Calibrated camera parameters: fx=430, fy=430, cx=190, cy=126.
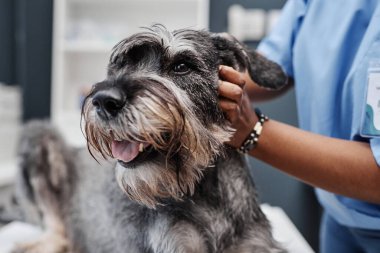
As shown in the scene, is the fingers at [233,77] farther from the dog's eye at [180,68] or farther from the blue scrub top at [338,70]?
the blue scrub top at [338,70]

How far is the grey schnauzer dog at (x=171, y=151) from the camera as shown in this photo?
804 millimetres

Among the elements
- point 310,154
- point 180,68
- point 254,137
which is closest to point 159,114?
point 180,68

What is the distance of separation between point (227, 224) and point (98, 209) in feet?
1.51

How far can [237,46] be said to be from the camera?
104 cm

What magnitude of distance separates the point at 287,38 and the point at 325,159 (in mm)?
587

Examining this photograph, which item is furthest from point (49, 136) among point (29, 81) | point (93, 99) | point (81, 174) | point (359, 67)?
point (29, 81)

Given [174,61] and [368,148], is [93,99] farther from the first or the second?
[368,148]

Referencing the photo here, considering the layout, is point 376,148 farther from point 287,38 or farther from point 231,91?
point 287,38

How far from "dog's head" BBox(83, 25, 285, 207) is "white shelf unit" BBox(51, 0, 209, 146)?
1774 mm

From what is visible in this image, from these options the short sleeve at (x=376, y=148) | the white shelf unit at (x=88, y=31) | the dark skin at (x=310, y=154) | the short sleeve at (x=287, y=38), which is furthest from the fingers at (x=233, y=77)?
the white shelf unit at (x=88, y=31)

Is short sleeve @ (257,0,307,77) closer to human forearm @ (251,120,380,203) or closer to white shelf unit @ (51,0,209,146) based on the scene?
human forearm @ (251,120,380,203)

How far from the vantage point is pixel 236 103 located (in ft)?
3.03

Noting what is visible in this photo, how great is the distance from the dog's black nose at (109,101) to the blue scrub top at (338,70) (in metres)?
0.57

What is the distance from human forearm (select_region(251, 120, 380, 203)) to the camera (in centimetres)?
96
